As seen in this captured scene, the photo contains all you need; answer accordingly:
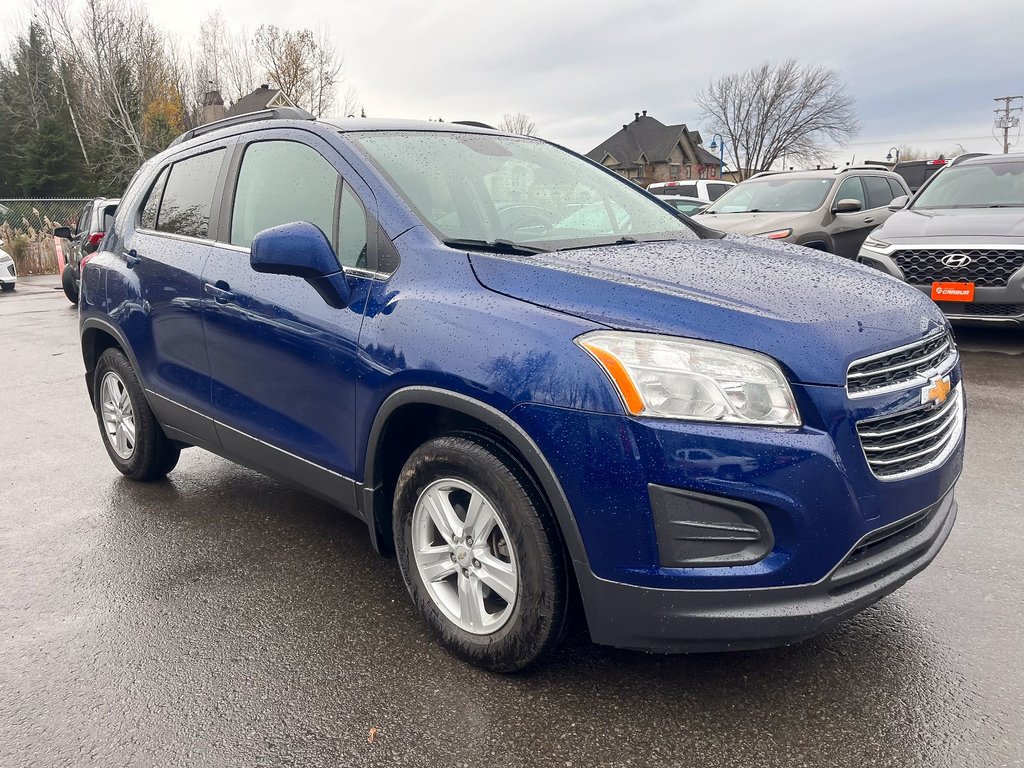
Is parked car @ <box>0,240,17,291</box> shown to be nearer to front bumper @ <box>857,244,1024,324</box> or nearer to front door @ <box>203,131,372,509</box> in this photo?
front door @ <box>203,131,372,509</box>

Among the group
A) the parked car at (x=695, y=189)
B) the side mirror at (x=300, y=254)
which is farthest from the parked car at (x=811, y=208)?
the parked car at (x=695, y=189)

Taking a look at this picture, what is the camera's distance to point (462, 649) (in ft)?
8.72

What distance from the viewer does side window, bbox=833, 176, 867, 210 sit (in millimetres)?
10391

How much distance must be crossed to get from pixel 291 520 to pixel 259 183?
5.38 ft

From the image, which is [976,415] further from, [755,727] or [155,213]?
[155,213]

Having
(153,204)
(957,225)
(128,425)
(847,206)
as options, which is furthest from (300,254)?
(847,206)

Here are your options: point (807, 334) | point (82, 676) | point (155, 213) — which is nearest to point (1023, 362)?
point (807, 334)

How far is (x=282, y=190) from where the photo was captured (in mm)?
3410

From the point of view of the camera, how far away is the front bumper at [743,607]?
2170 mm

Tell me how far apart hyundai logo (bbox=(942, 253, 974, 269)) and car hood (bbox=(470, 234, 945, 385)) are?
4926 mm

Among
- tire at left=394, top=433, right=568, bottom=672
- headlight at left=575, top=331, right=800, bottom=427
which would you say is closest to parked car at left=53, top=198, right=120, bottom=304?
tire at left=394, top=433, right=568, bottom=672

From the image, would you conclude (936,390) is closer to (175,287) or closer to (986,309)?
(175,287)

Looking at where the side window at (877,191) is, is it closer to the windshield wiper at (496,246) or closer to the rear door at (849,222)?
the rear door at (849,222)

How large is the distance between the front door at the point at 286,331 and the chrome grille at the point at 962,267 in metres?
6.04
